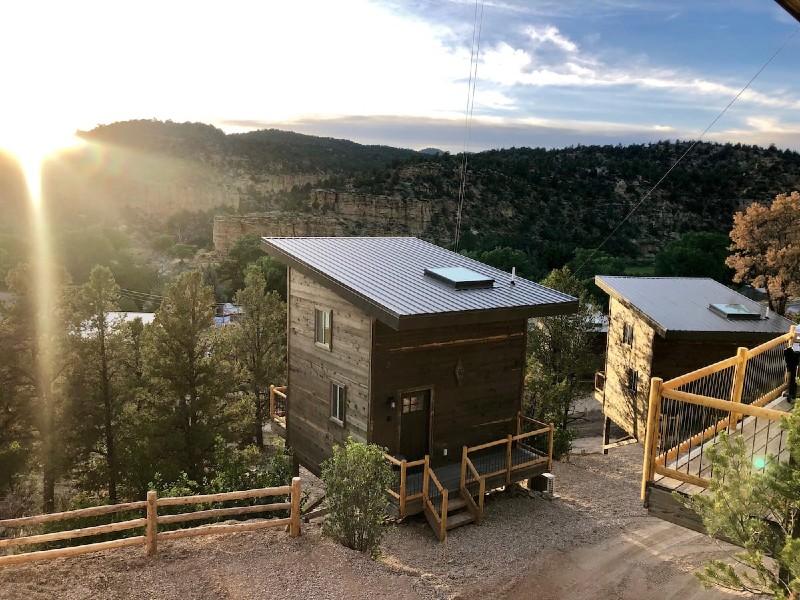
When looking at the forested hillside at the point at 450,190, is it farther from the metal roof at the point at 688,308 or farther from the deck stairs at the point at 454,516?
the deck stairs at the point at 454,516

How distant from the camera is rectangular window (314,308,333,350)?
14750 mm

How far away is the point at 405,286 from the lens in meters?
14.2

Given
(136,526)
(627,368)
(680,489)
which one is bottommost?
(627,368)

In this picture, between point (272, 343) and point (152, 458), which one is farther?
point (272, 343)

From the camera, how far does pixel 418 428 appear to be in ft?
46.6

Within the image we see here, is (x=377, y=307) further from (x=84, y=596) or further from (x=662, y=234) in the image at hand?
(x=662, y=234)

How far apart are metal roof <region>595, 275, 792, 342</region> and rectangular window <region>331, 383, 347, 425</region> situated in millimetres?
9975

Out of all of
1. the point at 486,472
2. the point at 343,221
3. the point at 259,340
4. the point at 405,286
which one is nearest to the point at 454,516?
the point at 486,472

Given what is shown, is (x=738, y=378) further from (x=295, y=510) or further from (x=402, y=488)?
(x=295, y=510)

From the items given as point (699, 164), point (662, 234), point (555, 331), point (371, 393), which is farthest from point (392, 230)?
point (371, 393)

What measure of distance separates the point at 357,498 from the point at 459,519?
148 inches

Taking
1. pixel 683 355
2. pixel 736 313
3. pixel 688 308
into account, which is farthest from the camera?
pixel 688 308

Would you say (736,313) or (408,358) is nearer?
(408,358)

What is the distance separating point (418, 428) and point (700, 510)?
8.55 m
